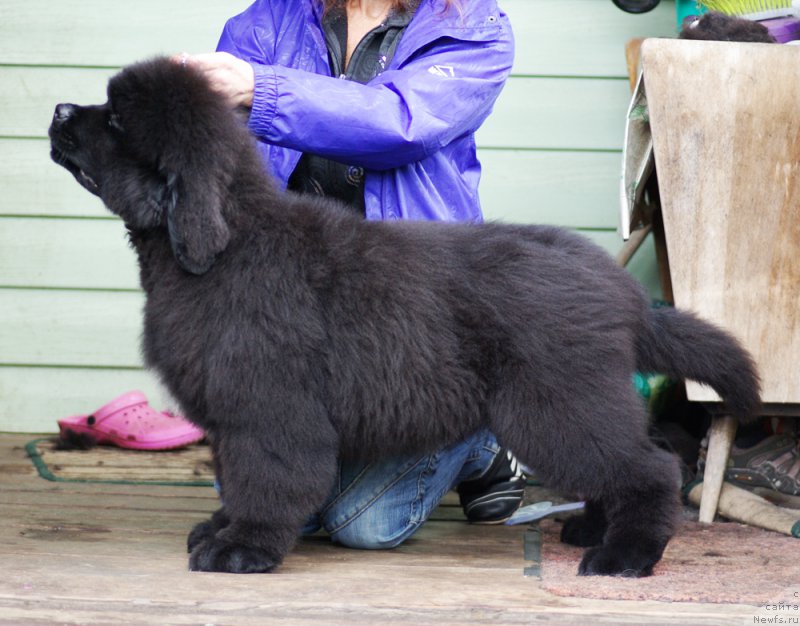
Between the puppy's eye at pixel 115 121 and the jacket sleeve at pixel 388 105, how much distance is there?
31cm

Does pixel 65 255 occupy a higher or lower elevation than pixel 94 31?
lower

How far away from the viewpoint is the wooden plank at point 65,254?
4.34m

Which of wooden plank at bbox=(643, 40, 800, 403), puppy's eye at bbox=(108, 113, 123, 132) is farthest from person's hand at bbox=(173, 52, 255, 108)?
wooden plank at bbox=(643, 40, 800, 403)

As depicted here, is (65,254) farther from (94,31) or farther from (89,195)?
(94,31)

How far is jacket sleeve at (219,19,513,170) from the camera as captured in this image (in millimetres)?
2539

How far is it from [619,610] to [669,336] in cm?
75

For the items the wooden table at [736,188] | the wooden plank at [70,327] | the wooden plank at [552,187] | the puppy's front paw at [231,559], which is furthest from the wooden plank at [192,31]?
the puppy's front paw at [231,559]

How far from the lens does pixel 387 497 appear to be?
285 cm

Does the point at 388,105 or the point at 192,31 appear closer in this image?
the point at 388,105

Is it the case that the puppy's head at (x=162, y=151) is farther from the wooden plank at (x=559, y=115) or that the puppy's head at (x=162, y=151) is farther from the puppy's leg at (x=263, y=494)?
the wooden plank at (x=559, y=115)

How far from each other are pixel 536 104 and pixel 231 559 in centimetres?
247

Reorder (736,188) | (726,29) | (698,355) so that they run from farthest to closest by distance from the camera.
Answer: (726,29)
(736,188)
(698,355)

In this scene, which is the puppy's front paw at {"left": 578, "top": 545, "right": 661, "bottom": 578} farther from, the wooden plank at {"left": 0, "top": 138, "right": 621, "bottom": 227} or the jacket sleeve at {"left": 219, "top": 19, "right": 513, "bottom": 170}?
the wooden plank at {"left": 0, "top": 138, "right": 621, "bottom": 227}

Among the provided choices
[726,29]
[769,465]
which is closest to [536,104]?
[726,29]
